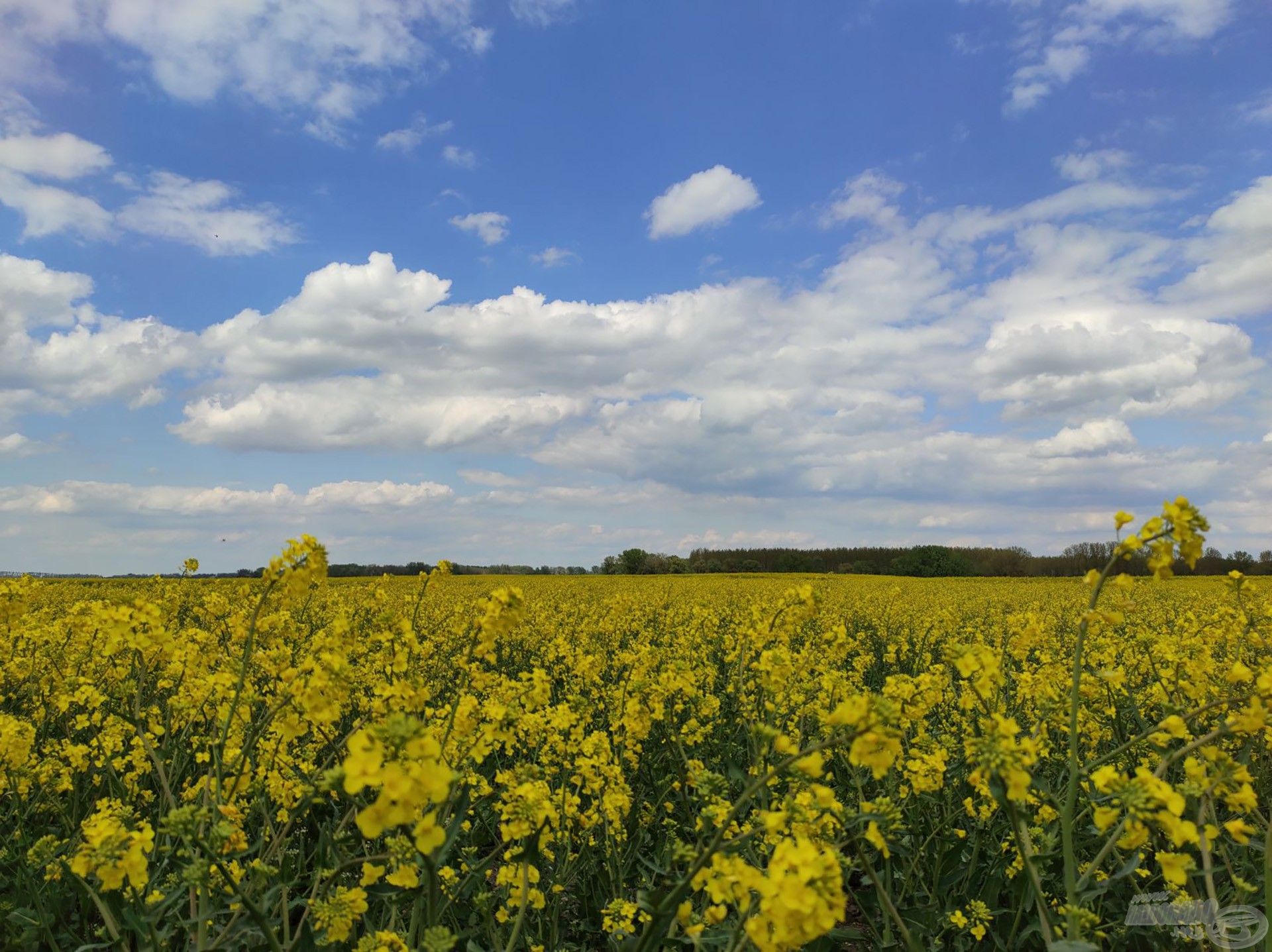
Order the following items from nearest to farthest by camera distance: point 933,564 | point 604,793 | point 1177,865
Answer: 1. point 1177,865
2. point 604,793
3. point 933,564

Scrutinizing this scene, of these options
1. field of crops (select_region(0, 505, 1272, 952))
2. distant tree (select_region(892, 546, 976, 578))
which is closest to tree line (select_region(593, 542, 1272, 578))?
distant tree (select_region(892, 546, 976, 578))

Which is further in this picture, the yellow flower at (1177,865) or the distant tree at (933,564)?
the distant tree at (933,564)

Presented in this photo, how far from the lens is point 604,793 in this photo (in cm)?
409

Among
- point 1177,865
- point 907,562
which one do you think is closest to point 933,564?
point 907,562

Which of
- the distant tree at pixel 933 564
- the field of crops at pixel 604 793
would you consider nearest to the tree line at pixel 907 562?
the distant tree at pixel 933 564

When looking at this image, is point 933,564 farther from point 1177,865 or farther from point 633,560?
point 1177,865

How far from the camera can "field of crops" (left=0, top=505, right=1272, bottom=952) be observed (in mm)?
2193

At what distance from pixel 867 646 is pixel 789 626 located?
24.3ft

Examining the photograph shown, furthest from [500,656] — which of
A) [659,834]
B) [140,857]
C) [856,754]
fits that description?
[856,754]

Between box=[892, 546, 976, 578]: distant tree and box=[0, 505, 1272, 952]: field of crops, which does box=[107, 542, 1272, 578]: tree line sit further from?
box=[0, 505, 1272, 952]: field of crops

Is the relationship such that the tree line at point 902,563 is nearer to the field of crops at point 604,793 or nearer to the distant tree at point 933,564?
the distant tree at point 933,564

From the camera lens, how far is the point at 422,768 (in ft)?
5.44

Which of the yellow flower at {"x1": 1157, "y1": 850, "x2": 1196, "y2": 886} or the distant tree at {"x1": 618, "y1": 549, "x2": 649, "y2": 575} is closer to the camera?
the yellow flower at {"x1": 1157, "y1": 850, "x2": 1196, "y2": 886}

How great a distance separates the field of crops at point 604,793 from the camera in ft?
7.20
